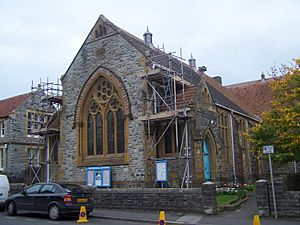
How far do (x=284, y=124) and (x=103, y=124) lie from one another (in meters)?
12.7

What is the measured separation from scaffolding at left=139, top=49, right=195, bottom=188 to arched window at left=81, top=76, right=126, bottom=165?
2039 mm

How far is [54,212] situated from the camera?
45.8 ft

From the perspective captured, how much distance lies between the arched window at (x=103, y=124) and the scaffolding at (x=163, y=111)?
6.69 ft

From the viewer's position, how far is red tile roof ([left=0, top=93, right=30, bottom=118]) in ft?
111

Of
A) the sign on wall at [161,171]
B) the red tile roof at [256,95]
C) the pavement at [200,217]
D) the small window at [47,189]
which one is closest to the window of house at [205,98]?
the sign on wall at [161,171]

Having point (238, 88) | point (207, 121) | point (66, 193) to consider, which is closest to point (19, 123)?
point (207, 121)

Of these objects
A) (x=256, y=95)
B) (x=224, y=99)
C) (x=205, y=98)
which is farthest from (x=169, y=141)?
(x=256, y=95)

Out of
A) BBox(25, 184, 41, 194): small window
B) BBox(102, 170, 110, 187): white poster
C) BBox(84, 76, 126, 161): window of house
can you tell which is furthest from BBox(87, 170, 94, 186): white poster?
BBox(25, 184, 41, 194): small window

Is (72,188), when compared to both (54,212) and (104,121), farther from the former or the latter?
(104,121)

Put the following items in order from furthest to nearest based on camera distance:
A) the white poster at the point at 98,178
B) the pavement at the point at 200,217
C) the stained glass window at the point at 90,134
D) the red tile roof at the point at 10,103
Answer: the red tile roof at the point at 10,103, the stained glass window at the point at 90,134, the white poster at the point at 98,178, the pavement at the point at 200,217

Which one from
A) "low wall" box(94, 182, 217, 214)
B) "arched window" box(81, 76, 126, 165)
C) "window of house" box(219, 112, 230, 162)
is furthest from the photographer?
"window of house" box(219, 112, 230, 162)

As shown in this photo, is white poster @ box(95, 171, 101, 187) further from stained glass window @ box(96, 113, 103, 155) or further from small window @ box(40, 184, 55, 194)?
small window @ box(40, 184, 55, 194)

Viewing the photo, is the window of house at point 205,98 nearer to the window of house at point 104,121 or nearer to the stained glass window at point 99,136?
the window of house at point 104,121

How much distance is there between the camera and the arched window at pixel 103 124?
23078 mm
